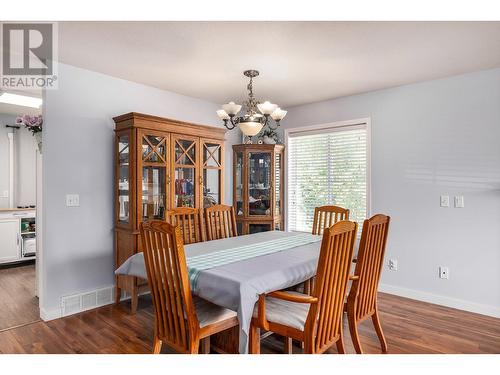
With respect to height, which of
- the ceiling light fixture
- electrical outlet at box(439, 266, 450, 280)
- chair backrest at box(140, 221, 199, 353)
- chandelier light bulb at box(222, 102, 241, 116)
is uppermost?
the ceiling light fixture

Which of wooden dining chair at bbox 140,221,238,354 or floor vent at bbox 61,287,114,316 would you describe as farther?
floor vent at bbox 61,287,114,316

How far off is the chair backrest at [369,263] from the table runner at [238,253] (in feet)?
2.15

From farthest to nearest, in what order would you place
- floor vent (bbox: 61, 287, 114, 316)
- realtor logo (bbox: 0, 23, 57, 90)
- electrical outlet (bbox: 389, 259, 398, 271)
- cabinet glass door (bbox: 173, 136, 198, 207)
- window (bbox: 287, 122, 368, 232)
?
window (bbox: 287, 122, 368, 232)
electrical outlet (bbox: 389, 259, 398, 271)
cabinet glass door (bbox: 173, 136, 198, 207)
floor vent (bbox: 61, 287, 114, 316)
realtor logo (bbox: 0, 23, 57, 90)

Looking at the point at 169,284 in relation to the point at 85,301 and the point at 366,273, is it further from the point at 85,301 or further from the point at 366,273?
the point at 85,301

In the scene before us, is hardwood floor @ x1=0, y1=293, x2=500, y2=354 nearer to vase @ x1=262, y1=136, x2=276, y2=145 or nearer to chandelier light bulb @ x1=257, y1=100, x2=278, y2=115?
chandelier light bulb @ x1=257, y1=100, x2=278, y2=115

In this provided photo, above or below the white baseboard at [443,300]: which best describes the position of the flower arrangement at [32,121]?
above

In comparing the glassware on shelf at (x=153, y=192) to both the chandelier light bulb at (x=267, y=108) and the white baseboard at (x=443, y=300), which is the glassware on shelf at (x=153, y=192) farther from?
the white baseboard at (x=443, y=300)

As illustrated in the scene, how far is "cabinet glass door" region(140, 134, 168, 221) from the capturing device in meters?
3.26

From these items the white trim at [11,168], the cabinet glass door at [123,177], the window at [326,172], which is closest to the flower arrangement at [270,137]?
the window at [326,172]

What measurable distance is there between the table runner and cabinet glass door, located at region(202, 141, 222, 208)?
3.91 feet

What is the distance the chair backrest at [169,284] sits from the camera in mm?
1750

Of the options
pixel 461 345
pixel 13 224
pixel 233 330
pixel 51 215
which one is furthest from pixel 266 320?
pixel 13 224

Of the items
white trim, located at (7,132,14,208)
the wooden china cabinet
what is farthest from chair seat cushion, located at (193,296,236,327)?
white trim, located at (7,132,14,208)
